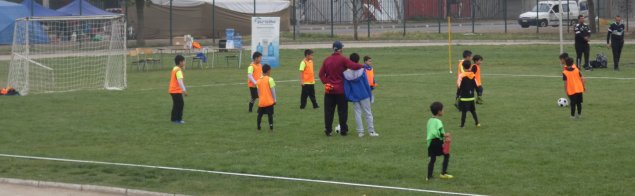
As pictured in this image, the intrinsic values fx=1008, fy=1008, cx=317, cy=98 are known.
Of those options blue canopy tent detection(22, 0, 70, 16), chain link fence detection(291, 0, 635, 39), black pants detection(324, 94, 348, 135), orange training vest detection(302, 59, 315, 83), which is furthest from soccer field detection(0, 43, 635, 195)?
chain link fence detection(291, 0, 635, 39)

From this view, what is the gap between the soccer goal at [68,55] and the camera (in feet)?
99.0

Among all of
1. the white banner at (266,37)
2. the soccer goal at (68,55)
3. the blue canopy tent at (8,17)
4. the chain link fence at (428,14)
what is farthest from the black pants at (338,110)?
the chain link fence at (428,14)

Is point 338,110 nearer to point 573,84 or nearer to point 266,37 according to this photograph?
point 573,84

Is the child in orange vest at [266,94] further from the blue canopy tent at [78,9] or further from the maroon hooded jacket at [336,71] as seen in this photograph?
the blue canopy tent at [78,9]

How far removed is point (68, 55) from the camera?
3975cm

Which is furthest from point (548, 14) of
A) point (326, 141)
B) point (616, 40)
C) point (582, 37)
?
point (326, 141)

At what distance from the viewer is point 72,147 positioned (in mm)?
17719

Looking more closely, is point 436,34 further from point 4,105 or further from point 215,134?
point 215,134

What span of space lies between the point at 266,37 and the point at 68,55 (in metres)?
8.70

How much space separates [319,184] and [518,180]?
2.63 meters

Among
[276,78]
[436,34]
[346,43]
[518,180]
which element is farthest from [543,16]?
[518,180]

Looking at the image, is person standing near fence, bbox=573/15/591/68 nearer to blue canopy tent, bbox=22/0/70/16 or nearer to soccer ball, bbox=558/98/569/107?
soccer ball, bbox=558/98/569/107

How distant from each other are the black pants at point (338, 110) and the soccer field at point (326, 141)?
0.18 metres

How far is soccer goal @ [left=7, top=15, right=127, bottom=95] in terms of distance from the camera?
30.2 m
